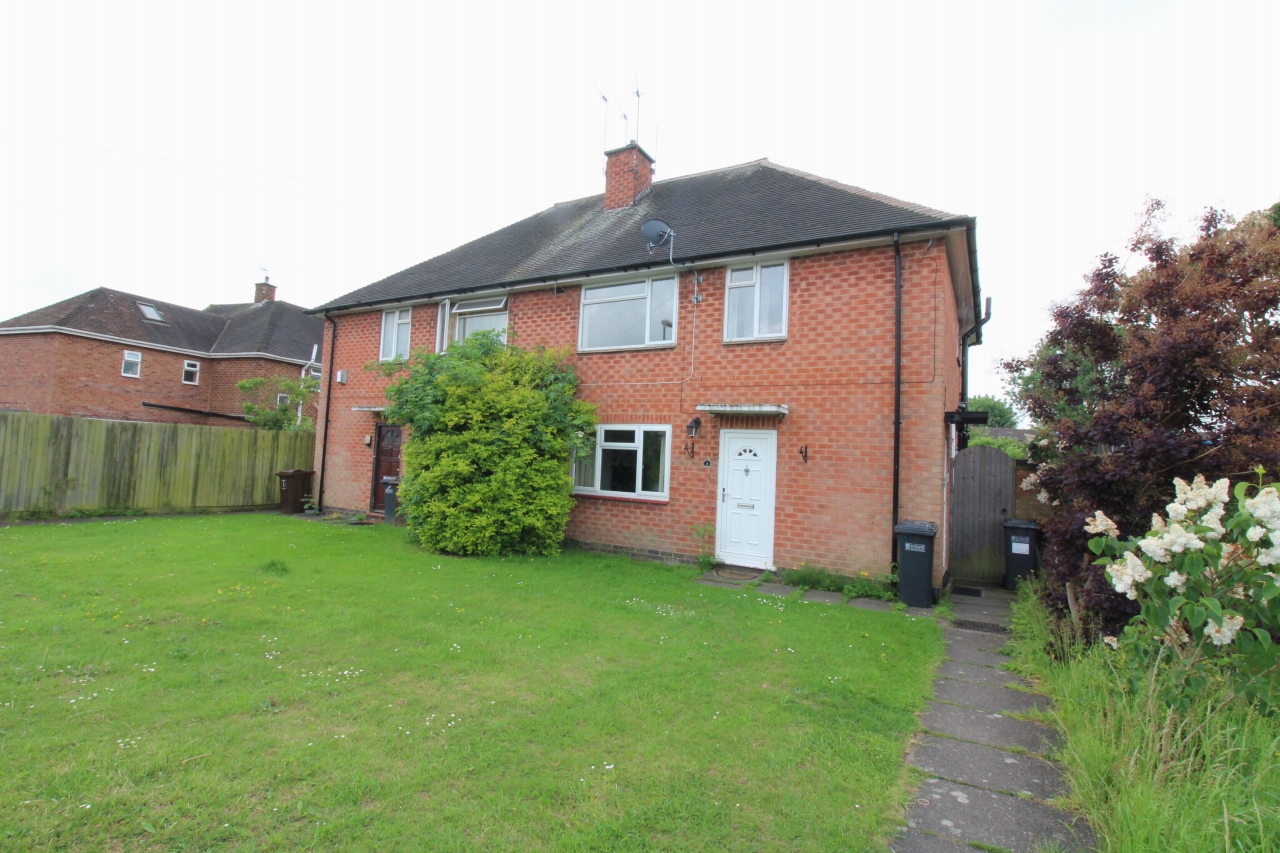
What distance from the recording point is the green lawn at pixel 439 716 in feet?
8.80

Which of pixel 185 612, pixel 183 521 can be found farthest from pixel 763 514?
pixel 183 521

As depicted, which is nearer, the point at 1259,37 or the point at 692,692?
the point at 692,692

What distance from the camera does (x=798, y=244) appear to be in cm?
858

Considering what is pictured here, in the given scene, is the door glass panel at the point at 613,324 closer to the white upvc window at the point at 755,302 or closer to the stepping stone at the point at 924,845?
the white upvc window at the point at 755,302

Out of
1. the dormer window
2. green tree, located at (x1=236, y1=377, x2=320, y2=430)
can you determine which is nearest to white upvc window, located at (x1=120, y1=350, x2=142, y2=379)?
the dormer window

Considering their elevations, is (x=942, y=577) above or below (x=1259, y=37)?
below

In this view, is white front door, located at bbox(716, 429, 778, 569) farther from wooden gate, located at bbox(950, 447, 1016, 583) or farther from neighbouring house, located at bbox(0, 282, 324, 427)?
neighbouring house, located at bbox(0, 282, 324, 427)

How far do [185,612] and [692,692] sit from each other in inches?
191

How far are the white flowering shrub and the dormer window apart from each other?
99.8 ft

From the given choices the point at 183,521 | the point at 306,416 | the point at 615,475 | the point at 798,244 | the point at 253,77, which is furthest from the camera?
the point at 306,416

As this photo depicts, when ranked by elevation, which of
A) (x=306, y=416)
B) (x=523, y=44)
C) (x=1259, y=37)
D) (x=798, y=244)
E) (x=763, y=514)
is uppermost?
(x=523, y=44)

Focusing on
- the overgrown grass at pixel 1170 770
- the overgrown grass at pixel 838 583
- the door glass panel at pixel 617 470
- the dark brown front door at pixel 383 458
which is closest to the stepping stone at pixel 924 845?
the overgrown grass at pixel 1170 770

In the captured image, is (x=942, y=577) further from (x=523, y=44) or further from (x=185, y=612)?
(x=523, y=44)

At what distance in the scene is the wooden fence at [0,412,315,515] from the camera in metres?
11.3
